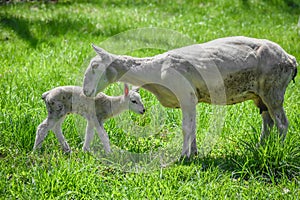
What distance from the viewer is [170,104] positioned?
16.1 feet

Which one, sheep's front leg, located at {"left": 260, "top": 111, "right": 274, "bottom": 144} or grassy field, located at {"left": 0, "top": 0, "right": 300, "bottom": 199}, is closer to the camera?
grassy field, located at {"left": 0, "top": 0, "right": 300, "bottom": 199}

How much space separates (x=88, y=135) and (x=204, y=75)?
1.18 m

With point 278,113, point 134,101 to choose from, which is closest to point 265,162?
point 278,113

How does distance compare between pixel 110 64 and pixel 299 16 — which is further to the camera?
pixel 299 16

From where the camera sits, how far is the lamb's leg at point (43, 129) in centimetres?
491

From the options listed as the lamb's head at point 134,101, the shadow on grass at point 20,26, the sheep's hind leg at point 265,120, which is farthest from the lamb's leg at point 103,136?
the shadow on grass at point 20,26

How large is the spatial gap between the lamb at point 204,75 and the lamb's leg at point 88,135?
1.64 ft

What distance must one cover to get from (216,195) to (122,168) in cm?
94

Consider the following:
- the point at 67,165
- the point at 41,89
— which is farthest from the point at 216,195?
the point at 41,89

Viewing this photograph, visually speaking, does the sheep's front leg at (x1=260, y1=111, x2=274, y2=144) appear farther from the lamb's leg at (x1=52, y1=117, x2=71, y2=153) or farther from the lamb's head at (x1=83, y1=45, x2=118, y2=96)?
the lamb's leg at (x1=52, y1=117, x2=71, y2=153)

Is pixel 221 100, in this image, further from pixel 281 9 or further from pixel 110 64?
pixel 281 9

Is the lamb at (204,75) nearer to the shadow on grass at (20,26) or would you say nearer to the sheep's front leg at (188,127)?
the sheep's front leg at (188,127)

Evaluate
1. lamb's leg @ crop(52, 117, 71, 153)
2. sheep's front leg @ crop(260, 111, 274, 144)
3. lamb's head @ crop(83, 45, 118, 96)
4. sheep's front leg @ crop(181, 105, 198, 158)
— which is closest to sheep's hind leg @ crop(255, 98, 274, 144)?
sheep's front leg @ crop(260, 111, 274, 144)

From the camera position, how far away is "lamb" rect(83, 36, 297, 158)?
466cm
